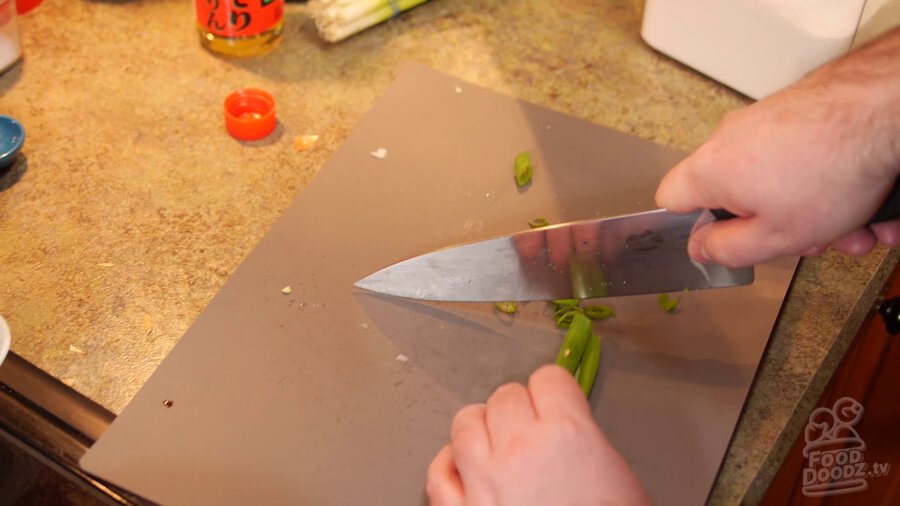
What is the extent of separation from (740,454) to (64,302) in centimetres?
77

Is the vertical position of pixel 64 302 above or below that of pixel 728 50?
below

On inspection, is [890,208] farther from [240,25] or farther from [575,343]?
[240,25]

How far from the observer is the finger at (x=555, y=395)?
0.74 meters

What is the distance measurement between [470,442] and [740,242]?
30cm

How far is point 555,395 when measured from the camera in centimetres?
75

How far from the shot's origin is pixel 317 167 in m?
1.15

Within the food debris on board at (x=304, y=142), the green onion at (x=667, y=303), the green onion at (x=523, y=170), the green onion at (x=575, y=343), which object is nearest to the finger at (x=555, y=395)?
the green onion at (x=575, y=343)

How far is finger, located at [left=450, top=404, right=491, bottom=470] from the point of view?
72cm

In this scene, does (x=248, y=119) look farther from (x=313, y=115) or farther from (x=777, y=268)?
(x=777, y=268)

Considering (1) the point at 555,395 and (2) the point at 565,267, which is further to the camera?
(2) the point at 565,267

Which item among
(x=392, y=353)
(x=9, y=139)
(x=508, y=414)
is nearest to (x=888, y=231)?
(x=508, y=414)

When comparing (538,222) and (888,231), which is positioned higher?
(888,231)

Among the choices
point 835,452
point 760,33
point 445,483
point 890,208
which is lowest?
point 835,452

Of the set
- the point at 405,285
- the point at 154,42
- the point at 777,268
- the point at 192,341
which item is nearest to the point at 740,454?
the point at 777,268
